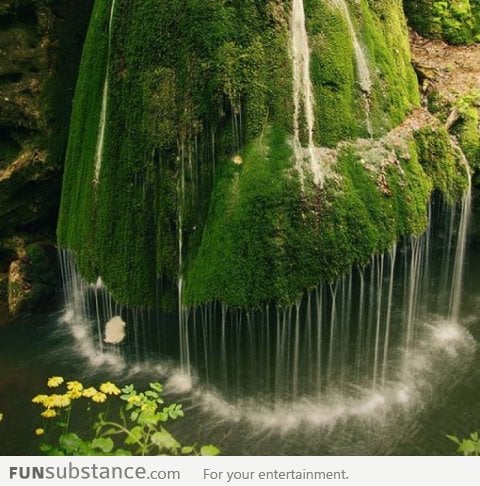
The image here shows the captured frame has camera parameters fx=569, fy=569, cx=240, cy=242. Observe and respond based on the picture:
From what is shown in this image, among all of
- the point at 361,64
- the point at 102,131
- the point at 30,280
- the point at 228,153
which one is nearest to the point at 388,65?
the point at 361,64

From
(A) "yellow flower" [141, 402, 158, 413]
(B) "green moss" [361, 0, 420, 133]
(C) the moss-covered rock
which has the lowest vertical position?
(C) the moss-covered rock

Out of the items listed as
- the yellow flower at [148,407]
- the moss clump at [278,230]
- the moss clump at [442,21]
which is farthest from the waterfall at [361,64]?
the yellow flower at [148,407]

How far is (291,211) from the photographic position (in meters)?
6.46

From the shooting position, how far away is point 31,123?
354 inches

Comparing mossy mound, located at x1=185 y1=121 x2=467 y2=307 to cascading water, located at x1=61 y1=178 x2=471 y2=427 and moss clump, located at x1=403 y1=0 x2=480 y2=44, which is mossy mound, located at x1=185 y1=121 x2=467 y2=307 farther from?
moss clump, located at x1=403 y1=0 x2=480 y2=44

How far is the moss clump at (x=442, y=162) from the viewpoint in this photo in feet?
25.0

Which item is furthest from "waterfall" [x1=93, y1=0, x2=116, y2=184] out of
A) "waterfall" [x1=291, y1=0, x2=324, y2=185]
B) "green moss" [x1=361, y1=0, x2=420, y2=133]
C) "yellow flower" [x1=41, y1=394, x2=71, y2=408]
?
"yellow flower" [x1=41, y1=394, x2=71, y2=408]

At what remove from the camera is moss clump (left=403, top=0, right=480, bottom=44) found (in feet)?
32.1

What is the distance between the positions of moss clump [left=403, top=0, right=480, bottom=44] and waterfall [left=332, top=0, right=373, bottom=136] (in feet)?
10.5

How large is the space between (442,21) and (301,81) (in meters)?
4.46

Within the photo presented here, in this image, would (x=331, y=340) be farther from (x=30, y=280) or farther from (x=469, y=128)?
(x=30, y=280)

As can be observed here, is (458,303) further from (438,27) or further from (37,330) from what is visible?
(37,330)

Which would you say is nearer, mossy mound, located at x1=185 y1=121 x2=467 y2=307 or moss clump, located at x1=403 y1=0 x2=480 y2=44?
mossy mound, located at x1=185 y1=121 x2=467 y2=307

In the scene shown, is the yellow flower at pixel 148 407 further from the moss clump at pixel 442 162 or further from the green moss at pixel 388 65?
the moss clump at pixel 442 162
